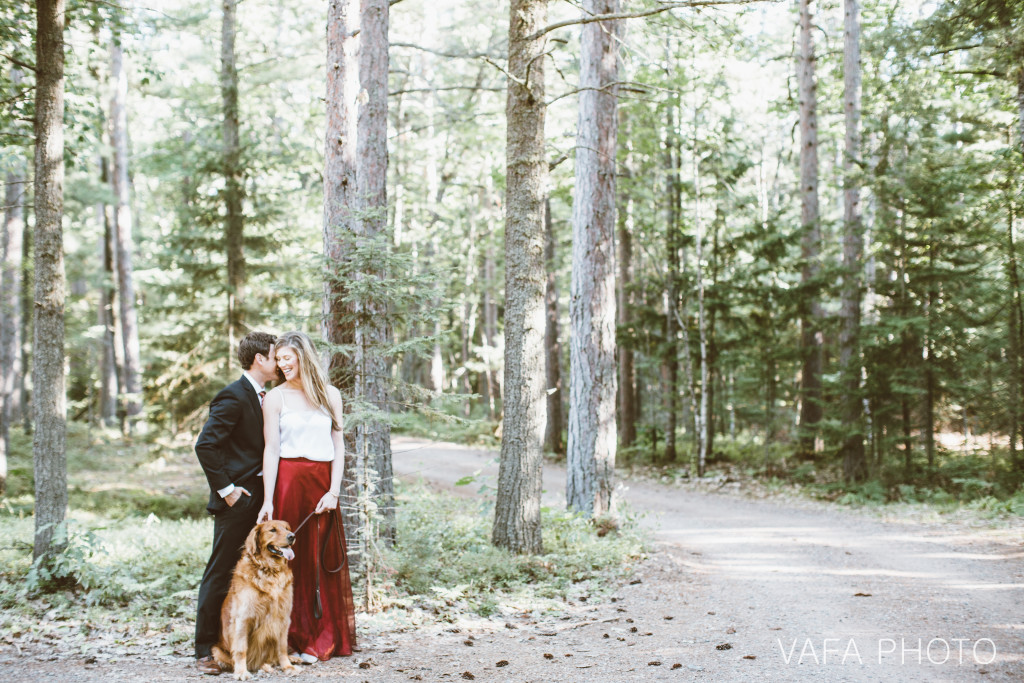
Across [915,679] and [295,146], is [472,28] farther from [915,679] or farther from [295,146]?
[915,679]

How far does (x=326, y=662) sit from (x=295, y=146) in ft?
51.8

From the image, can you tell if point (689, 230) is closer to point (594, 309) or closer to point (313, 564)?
point (594, 309)

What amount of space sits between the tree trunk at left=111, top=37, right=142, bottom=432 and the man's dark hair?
16110 mm

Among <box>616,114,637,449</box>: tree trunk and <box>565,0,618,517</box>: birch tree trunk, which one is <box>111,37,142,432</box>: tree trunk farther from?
<box>565,0,618,517</box>: birch tree trunk

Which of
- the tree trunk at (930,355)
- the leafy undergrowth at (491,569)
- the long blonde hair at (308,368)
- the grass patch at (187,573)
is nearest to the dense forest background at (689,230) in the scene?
the tree trunk at (930,355)

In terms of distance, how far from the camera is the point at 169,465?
1582 cm

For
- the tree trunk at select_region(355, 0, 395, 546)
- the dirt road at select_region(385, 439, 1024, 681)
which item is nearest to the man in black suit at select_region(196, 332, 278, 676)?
the tree trunk at select_region(355, 0, 395, 546)

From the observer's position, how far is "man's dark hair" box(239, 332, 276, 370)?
4809 mm

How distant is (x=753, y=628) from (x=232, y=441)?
438cm

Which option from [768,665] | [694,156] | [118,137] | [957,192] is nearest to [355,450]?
[768,665]

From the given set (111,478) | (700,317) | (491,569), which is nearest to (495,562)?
(491,569)

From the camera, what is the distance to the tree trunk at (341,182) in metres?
6.32

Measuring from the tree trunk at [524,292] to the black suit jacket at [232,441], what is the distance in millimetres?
3076

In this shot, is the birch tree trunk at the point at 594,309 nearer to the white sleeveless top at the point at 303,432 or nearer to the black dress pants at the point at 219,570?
the white sleeveless top at the point at 303,432
